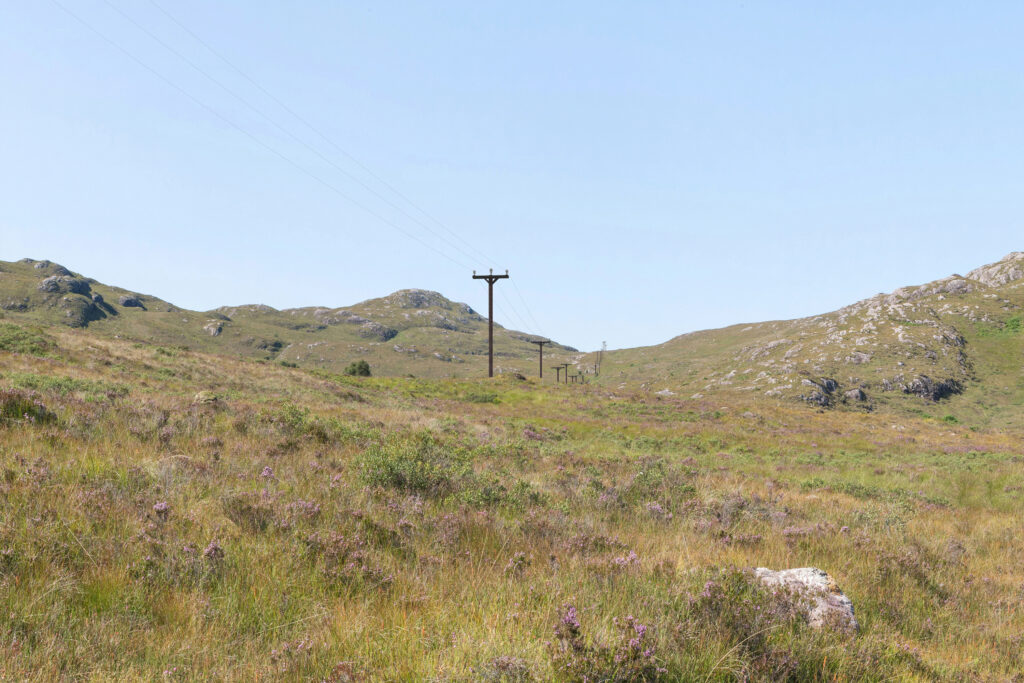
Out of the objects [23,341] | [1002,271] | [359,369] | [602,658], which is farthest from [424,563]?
[1002,271]

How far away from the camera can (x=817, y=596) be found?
4770 millimetres

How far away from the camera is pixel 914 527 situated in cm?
1041

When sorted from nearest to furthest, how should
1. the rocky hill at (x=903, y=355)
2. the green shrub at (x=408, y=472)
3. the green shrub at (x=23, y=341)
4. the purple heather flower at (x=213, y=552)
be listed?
1. the purple heather flower at (x=213, y=552)
2. the green shrub at (x=408, y=472)
3. the green shrub at (x=23, y=341)
4. the rocky hill at (x=903, y=355)

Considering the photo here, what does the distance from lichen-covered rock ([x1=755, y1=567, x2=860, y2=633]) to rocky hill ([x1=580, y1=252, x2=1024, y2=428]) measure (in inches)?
4111

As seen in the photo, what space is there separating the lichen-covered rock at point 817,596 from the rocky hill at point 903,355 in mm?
104421

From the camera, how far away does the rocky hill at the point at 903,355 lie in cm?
9919

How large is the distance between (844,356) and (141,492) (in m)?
142

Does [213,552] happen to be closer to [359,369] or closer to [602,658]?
[602,658]

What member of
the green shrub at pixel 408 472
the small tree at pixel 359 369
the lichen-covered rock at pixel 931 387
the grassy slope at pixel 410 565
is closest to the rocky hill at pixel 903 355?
the lichen-covered rock at pixel 931 387

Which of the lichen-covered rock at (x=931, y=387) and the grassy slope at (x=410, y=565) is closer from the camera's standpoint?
the grassy slope at (x=410, y=565)

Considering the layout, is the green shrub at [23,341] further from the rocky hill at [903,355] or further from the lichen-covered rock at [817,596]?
the rocky hill at [903,355]

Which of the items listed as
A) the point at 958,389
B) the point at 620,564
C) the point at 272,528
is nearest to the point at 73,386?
the point at 272,528

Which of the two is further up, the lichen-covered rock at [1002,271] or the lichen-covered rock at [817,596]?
the lichen-covered rock at [1002,271]

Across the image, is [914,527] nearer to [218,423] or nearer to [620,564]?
[620,564]
